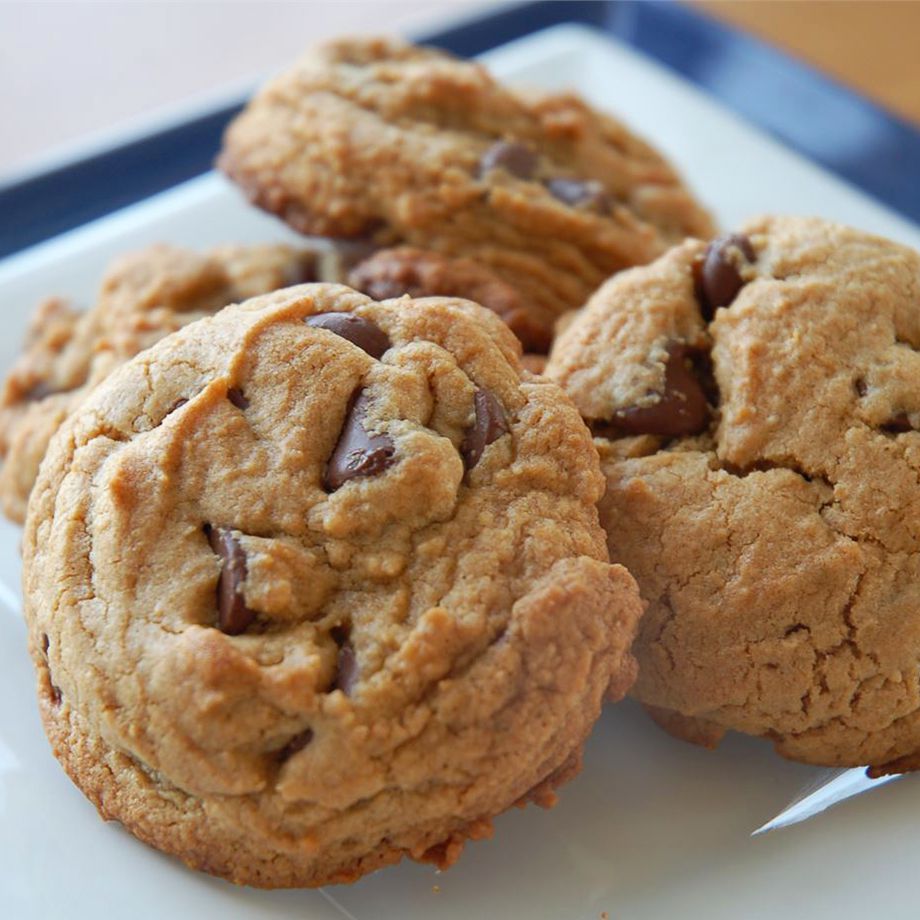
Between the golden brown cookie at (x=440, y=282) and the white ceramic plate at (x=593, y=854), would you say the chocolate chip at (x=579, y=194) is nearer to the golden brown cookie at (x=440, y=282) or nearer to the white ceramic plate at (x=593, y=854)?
the golden brown cookie at (x=440, y=282)

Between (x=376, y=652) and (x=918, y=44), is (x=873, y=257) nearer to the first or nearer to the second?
(x=376, y=652)

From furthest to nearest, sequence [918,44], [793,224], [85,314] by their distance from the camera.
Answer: [918,44], [85,314], [793,224]

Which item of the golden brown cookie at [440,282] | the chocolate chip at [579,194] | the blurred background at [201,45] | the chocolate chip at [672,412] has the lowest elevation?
the blurred background at [201,45]

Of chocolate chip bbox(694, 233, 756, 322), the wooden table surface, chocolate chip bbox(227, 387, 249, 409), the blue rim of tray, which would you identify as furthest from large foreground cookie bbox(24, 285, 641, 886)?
the wooden table surface

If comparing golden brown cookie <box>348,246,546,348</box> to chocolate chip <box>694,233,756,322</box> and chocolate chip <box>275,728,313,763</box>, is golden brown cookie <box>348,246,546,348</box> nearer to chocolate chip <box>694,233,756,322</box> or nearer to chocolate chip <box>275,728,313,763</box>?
chocolate chip <box>694,233,756,322</box>

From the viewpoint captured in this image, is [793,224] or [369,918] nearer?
[369,918]

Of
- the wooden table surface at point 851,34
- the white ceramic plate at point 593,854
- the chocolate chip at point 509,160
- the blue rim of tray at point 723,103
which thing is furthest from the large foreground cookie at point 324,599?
the wooden table surface at point 851,34

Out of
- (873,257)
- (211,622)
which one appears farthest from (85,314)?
(873,257)
